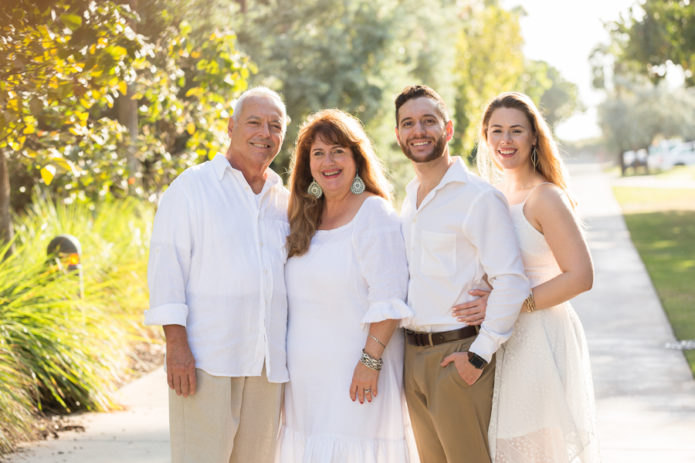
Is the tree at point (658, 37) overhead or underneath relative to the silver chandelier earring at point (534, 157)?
overhead

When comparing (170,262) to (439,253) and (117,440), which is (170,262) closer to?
(439,253)

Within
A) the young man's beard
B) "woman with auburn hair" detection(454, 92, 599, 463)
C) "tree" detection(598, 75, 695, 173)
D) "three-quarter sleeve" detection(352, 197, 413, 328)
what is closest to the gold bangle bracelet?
"woman with auburn hair" detection(454, 92, 599, 463)

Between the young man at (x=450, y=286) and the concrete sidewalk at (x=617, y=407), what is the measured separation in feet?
3.02

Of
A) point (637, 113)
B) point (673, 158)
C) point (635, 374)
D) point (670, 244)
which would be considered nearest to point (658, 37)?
point (670, 244)

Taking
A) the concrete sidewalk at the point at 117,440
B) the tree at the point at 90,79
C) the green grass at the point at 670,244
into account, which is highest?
the tree at the point at 90,79

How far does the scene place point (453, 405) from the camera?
367 centimetres

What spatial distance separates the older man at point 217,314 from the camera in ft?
12.4

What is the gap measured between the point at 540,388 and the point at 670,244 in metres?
14.3

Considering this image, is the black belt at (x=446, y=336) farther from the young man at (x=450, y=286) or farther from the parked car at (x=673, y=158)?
the parked car at (x=673, y=158)

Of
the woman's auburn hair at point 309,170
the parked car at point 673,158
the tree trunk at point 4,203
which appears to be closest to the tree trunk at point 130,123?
the tree trunk at point 4,203

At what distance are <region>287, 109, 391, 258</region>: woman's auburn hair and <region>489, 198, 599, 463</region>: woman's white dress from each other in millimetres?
736

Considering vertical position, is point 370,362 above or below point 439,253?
below

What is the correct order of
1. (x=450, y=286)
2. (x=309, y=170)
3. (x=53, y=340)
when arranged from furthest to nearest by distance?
(x=53, y=340) → (x=309, y=170) → (x=450, y=286)

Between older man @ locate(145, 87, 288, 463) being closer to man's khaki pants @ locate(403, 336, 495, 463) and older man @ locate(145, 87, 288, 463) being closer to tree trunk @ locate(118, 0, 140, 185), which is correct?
man's khaki pants @ locate(403, 336, 495, 463)
